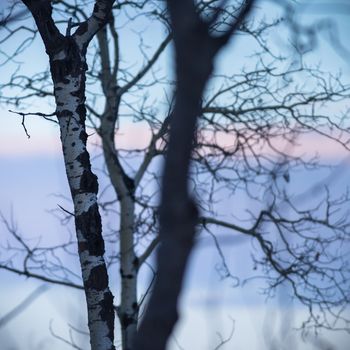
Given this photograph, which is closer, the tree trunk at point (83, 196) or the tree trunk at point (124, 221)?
the tree trunk at point (83, 196)

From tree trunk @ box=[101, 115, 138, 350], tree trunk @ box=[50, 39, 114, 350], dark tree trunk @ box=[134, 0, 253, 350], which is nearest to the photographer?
Answer: dark tree trunk @ box=[134, 0, 253, 350]

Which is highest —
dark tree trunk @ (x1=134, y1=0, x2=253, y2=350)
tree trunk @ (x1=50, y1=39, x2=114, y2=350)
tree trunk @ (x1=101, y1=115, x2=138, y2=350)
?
tree trunk @ (x1=101, y1=115, x2=138, y2=350)

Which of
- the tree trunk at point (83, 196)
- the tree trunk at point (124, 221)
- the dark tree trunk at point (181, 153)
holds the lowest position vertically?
the dark tree trunk at point (181, 153)

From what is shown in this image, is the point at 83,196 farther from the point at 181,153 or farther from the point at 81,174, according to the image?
the point at 181,153

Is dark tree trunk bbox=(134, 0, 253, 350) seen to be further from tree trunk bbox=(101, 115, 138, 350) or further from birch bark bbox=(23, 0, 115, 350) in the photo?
tree trunk bbox=(101, 115, 138, 350)

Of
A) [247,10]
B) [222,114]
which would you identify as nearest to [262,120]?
[222,114]

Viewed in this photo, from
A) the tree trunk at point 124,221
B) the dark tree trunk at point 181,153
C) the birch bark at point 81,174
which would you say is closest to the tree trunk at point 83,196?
the birch bark at point 81,174

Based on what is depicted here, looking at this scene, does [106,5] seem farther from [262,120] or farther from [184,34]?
[262,120]

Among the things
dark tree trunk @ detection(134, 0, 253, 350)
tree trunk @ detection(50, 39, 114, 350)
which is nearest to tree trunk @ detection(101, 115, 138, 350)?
tree trunk @ detection(50, 39, 114, 350)

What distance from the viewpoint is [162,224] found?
2.33m

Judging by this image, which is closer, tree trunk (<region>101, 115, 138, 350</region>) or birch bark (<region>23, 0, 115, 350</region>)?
birch bark (<region>23, 0, 115, 350</region>)

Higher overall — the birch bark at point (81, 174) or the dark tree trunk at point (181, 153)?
the birch bark at point (81, 174)

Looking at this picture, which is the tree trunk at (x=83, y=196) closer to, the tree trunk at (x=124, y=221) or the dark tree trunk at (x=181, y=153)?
the dark tree trunk at (x=181, y=153)

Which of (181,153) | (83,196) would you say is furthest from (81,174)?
(181,153)
